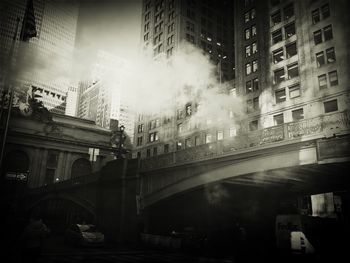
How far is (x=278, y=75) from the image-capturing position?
39.2 meters

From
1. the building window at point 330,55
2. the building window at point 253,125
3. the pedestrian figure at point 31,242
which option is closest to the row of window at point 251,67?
the building window at point 253,125

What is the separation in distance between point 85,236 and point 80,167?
35942 millimetres

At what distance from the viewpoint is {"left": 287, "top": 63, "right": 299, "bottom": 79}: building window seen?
36938 millimetres

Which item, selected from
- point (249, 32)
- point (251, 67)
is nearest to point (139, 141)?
point (251, 67)

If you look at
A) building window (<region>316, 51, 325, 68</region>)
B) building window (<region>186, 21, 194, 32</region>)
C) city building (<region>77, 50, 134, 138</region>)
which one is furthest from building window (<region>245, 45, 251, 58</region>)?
city building (<region>77, 50, 134, 138</region>)

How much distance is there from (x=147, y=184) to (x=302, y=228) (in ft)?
37.8

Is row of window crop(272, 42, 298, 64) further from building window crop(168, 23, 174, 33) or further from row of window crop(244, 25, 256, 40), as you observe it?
building window crop(168, 23, 174, 33)

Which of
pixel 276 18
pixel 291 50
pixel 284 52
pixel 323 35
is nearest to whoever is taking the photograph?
pixel 323 35

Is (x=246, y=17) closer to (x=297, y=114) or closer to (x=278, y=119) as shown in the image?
(x=278, y=119)

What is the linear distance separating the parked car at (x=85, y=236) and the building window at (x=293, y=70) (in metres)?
28.7

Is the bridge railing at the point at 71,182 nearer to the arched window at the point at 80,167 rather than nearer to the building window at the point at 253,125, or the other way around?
the arched window at the point at 80,167

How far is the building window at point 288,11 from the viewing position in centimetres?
3900

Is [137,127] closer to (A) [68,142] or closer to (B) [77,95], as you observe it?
(A) [68,142]

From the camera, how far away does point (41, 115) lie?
5262cm
